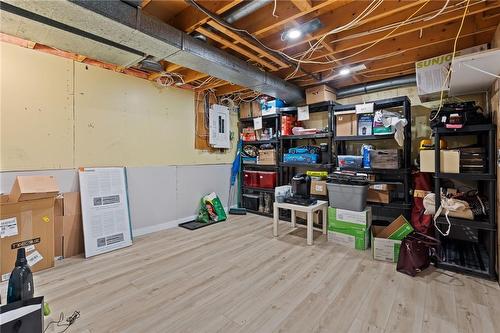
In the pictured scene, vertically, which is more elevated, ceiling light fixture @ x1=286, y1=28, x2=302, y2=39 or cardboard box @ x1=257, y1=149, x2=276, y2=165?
ceiling light fixture @ x1=286, y1=28, x2=302, y2=39

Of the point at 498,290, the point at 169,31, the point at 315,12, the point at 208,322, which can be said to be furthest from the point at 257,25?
the point at 498,290

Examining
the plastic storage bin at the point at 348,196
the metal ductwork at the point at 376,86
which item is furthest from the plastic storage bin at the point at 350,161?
the metal ductwork at the point at 376,86

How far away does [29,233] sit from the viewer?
2.32 metres

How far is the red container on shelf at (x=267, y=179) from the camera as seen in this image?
4.46 metres

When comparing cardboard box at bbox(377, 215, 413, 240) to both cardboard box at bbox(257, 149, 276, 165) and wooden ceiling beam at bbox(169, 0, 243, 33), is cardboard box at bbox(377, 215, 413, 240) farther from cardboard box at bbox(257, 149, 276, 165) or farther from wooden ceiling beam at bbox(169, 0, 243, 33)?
wooden ceiling beam at bbox(169, 0, 243, 33)

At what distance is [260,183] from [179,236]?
184cm

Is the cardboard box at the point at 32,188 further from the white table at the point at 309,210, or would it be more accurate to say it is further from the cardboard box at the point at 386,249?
the cardboard box at the point at 386,249

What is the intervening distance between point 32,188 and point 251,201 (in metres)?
3.30

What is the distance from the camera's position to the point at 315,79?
3709mm

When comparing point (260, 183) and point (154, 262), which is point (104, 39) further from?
point (260, 183)

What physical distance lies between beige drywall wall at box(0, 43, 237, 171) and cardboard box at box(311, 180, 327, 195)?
2.22 m

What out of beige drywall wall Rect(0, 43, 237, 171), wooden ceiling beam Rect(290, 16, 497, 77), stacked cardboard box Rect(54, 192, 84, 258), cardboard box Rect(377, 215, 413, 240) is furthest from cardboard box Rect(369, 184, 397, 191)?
stacked cardboard box Rect(54, 192, 84, 258)

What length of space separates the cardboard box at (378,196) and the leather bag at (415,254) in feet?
2.78

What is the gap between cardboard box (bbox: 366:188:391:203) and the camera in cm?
323
